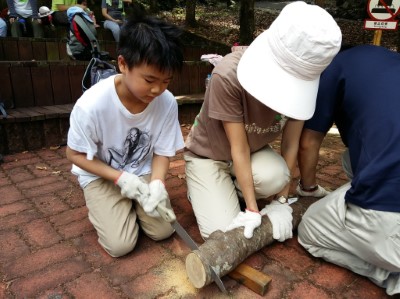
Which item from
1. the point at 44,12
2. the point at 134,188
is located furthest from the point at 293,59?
the point at 44,12

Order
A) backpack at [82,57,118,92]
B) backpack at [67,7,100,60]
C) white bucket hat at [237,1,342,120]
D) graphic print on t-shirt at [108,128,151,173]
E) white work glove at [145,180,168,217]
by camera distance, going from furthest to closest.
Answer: backpack at [67,7,100,60] → backpack at [82,57,118,92] → graphic print on t-shirt at [108,128,151,173] → white work glove at [145,180,168,217] → white bucket hat at [237,1,342,120]

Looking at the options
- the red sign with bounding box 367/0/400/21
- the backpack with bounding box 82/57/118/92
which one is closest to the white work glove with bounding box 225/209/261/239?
the backpack with bounding box 82/57/118/92

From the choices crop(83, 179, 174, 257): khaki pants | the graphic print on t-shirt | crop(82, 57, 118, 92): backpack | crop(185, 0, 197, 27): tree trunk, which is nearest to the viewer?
crop(83, 179, 174, 257): khaki pants

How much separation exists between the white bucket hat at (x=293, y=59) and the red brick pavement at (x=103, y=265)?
768 millimetres

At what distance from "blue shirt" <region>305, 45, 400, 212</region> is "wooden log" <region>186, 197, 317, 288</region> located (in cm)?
46

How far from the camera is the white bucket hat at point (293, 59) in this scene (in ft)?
4.42

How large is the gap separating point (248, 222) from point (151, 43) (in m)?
0.93

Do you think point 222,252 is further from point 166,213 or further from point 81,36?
point 81,36

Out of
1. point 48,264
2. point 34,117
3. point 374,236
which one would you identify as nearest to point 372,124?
point 374,236

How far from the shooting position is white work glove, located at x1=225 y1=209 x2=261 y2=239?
1663 mm

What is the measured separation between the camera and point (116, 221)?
72.7 inches

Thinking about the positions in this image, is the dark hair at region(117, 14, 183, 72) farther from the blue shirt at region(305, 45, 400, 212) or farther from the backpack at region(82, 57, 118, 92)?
the backpack at region(82, 57, 118, 92)

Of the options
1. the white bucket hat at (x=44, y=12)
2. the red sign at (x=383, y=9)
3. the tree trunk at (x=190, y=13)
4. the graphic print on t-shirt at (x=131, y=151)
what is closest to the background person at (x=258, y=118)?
the graphic print on t-shirt at (x=131, y=151)

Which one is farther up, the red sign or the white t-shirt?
the red sign
